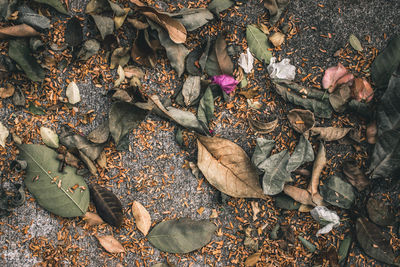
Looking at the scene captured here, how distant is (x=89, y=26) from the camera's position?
1278 mm

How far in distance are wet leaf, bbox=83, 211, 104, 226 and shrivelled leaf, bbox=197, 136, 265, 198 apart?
446mm

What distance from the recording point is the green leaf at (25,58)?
1.24 metres

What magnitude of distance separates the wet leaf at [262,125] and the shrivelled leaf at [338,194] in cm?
32

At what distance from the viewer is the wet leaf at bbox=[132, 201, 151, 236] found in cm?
129

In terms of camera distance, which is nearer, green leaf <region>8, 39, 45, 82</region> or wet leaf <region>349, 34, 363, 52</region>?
green leaf <region>8, 39, 45, 82</region>

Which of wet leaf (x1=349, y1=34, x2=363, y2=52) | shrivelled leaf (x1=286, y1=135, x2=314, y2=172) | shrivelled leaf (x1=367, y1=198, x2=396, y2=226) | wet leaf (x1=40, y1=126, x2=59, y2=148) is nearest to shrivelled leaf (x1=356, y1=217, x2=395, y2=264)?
shrivelled leaf (x1=367, y1=198, x2=396, y2=226)

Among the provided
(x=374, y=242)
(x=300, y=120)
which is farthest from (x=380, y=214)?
(x=300, y=120)

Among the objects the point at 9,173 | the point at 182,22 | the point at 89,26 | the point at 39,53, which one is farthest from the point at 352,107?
the point at 9,173

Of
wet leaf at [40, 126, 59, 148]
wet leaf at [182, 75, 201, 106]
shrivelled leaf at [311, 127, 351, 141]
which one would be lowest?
wet leaf at [40, 126, 59, 148]

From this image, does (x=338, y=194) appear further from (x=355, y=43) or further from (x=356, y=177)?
(x=355, y=43)

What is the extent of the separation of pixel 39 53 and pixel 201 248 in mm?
997

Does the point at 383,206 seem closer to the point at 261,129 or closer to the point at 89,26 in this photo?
the point at 261,129

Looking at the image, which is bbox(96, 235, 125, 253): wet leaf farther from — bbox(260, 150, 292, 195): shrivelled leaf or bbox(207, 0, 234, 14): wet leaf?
bbox(207, 0, 234, 14): wet leaf

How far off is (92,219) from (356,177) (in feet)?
3.50
